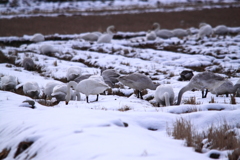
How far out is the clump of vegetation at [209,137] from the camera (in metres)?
4.04

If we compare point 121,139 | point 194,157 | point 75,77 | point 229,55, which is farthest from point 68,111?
point 229,55

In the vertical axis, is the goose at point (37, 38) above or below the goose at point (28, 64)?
above

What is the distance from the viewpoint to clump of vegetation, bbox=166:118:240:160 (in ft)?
13.3

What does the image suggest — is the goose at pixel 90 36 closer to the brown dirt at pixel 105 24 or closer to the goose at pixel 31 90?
the brown dirt at pixel 105 24

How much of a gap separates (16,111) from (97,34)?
18.6 meters

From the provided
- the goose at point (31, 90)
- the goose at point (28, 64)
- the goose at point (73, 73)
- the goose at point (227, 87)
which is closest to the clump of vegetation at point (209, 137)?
the goose at point (227, 87)

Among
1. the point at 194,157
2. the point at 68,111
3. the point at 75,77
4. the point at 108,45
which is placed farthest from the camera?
the point at 108,45

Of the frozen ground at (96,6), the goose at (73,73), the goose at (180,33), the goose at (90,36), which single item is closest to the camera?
the goose at (73,73)

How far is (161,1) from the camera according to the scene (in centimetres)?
6588

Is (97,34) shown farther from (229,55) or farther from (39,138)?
(39,138)

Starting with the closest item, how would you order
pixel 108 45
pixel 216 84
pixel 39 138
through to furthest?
1. pixel 39 138
2. pixel 216 84
3. pixel 108 45

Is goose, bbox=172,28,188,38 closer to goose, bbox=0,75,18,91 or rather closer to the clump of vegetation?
goose, bbox=0,75,18,91

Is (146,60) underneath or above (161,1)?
underneath

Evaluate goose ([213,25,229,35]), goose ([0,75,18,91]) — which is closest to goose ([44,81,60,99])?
goose ([0,75,18,91])
